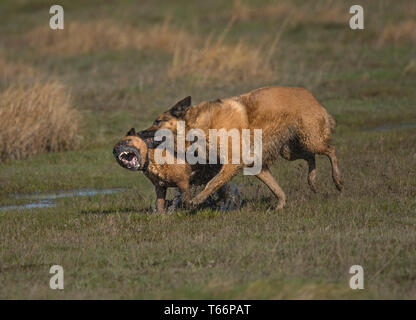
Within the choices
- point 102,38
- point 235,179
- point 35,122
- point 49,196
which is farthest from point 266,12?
point 49,196

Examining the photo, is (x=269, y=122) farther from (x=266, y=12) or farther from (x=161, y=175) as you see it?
(x=266, y=12)

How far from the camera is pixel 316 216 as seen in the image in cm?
872

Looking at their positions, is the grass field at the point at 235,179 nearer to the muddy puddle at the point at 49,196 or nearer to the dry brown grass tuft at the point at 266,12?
the dry brown grass tuft at the point at 266,12

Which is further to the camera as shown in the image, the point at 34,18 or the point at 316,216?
the point at 34,18

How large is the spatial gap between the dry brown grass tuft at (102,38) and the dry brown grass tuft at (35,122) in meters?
8.34

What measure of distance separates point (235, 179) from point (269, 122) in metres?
2.62

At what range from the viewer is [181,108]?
877 cm

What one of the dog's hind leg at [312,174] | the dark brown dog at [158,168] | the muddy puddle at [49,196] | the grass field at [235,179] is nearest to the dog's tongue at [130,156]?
the dark brown dog at [158,168]

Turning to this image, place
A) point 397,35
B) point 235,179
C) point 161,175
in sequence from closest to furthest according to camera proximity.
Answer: point 161,175, point 235,179, point 397,35

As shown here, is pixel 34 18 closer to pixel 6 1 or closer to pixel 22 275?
pixel 6 1

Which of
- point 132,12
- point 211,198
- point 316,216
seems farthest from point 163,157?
point 132,12

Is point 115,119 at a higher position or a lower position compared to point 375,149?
higher

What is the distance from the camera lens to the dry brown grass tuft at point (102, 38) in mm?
22922
